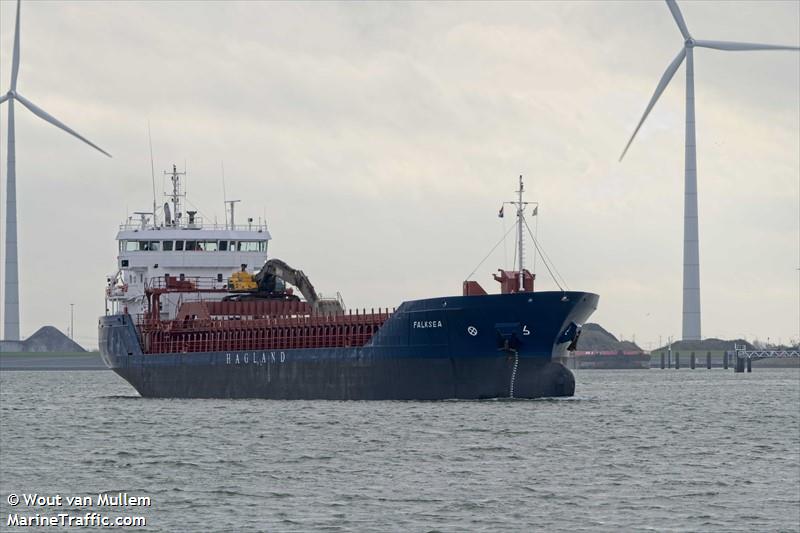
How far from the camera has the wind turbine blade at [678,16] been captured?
394 feet

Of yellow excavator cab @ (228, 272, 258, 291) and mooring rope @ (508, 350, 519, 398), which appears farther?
yellow excavator cab @ (228, 272, 258, 291)

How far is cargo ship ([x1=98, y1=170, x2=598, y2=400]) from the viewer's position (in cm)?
5853

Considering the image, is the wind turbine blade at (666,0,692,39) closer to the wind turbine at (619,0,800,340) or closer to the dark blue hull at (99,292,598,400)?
the wind turbine at (619,0,800,340)

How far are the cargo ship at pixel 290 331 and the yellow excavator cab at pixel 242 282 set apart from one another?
0.08 metres

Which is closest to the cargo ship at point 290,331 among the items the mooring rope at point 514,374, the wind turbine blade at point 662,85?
the mooring rope at point 514,374

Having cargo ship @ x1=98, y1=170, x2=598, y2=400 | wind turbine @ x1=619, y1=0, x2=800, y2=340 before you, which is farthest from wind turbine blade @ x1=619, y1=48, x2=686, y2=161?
cargo ship @ x1=98, y1=170, x2=598, y2=400

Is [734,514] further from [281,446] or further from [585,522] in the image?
[281,446]

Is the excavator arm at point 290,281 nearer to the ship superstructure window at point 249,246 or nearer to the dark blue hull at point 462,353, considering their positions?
the ship superstructure window at point 249,246

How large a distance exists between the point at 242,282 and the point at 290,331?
1125cm

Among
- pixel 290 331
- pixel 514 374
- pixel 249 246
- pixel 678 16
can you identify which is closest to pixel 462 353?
pixel 514 374

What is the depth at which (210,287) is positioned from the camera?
8425 centimetres

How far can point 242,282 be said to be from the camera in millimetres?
80562

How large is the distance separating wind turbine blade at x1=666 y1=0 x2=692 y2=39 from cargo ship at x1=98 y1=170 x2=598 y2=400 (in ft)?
162

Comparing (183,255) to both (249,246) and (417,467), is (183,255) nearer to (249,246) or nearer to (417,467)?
(249,246)
